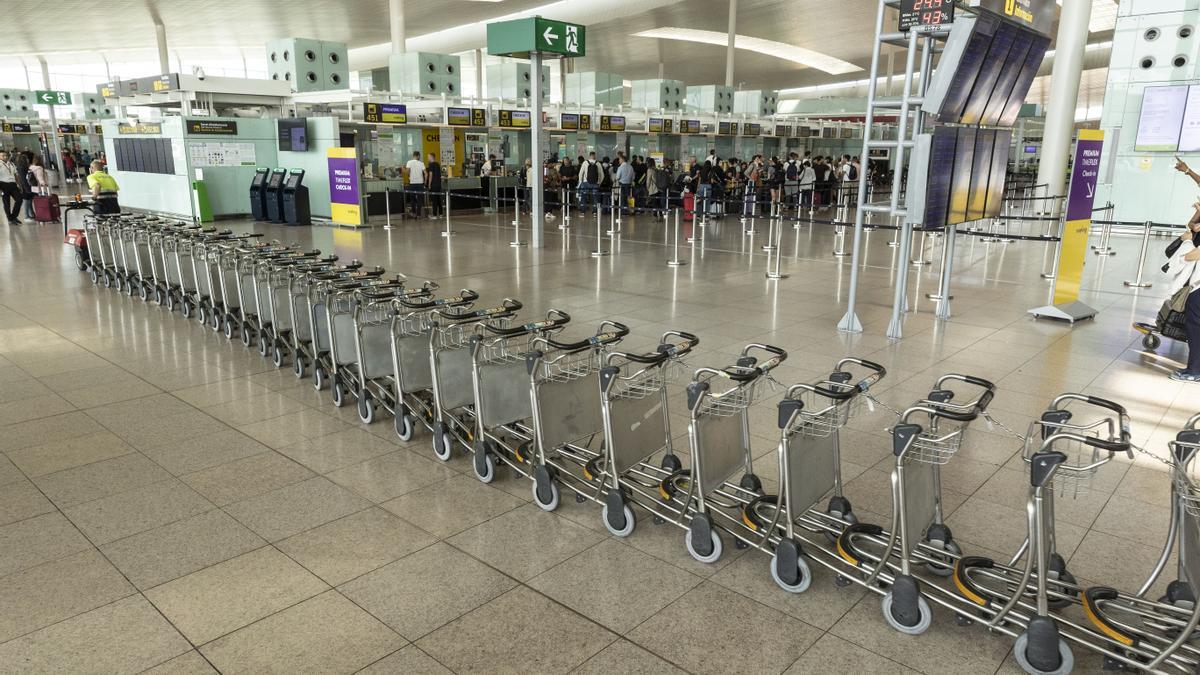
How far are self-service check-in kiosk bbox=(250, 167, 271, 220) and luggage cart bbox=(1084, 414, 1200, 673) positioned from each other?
63.7ft

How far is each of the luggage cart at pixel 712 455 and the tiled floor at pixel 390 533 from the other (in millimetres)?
149

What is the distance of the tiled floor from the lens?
9.88 ft

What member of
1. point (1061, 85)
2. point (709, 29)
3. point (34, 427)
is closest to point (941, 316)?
point (34, 427)

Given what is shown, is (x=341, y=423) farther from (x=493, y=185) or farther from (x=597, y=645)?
(x=493, y=185)

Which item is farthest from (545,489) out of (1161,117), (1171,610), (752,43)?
(752,43)

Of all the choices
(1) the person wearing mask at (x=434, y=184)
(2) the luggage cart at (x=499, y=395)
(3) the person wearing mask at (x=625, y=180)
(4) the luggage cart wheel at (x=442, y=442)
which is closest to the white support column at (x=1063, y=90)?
(3) the person wearing mask at (x=625, y=180)

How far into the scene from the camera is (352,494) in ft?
14.3

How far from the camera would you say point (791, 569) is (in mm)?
3389

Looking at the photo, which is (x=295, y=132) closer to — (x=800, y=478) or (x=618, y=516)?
(x=618, y=516)

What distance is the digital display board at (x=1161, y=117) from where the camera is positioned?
54.1ft

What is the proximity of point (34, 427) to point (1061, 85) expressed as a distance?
22780mm

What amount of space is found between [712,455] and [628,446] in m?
0.48

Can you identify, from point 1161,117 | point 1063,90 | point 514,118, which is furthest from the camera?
point 1063,90

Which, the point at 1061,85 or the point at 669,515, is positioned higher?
the point at 1061,85
